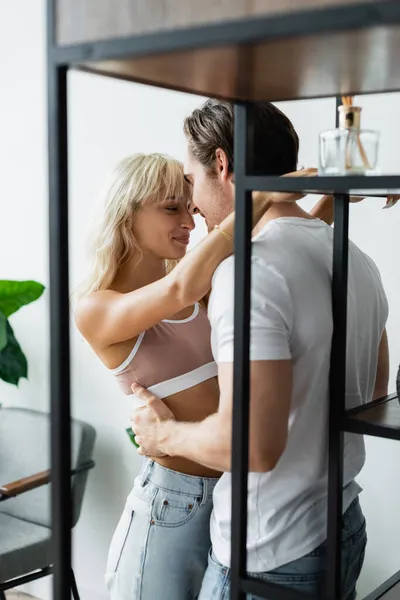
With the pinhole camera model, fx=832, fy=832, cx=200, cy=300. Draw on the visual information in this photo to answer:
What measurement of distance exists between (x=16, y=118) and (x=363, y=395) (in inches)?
97.3

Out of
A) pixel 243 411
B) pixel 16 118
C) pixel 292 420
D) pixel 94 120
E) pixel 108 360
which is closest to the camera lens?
pixel 243 411

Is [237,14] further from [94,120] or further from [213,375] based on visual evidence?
[94,120]

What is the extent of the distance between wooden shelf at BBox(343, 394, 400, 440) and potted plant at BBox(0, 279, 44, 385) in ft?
6.97

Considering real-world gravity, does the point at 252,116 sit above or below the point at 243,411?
above

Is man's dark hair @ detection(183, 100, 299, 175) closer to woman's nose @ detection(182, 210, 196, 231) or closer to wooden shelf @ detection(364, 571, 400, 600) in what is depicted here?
woman's nose @ detection(182, 210, 196, 231)

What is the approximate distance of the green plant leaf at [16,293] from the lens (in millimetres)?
3135

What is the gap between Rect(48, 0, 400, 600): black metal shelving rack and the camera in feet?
2.36

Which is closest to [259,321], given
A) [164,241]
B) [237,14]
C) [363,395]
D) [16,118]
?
[363,395]

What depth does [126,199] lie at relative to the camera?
207 centimetres

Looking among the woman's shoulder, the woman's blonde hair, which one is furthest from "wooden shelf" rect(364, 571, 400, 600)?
the woman's blonde hair

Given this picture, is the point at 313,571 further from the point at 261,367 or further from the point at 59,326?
the point at 59,326

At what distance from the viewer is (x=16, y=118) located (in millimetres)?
3500

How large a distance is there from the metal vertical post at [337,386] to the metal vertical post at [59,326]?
430 millimetres

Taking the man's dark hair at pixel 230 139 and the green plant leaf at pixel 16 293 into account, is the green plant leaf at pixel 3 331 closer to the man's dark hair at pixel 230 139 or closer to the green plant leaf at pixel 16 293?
the green plant leaf at pixel 16 293
